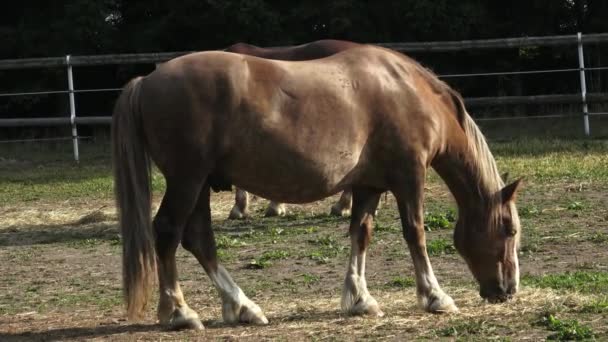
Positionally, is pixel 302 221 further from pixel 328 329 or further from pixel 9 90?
pixel 9 90

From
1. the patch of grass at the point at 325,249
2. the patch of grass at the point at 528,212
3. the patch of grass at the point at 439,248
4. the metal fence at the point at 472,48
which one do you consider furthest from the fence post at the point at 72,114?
the patch of grass at the point at 439,248

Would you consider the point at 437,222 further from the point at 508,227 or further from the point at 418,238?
the point at 418,238

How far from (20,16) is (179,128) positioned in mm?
18958

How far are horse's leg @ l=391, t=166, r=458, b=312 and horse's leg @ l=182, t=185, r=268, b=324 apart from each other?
37.2 inches

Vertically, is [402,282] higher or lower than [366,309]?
lower

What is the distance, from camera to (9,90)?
22250mm

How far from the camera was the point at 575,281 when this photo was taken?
6.33 m

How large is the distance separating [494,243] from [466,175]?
44 centimetres

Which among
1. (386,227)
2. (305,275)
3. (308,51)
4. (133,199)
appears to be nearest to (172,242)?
(133,199)

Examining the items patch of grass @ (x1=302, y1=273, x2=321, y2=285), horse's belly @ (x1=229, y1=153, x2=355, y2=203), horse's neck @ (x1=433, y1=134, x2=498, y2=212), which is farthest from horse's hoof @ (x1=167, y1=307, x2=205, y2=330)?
horse's neck @ (x1=433, y1=134, x2=498, y2=212)

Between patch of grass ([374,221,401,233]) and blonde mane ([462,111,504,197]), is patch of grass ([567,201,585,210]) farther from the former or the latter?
blonde mane ([462,111,504,197])

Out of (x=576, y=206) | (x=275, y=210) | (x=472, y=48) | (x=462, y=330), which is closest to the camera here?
(x=462, y=330)

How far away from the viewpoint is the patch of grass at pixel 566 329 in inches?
195

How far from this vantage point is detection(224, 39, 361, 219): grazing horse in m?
8.47
